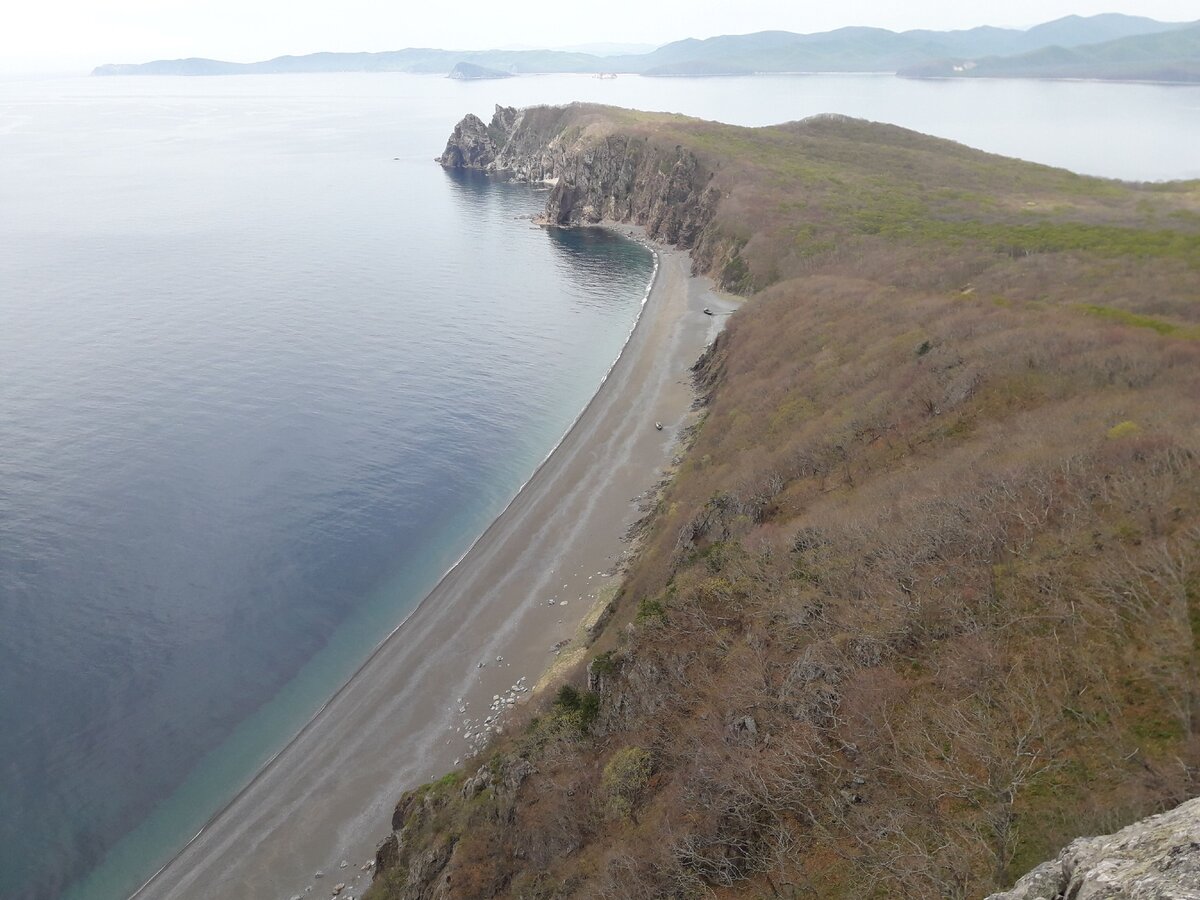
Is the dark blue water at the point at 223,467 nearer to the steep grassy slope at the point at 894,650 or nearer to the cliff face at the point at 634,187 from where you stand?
Answer: the steep grassy slope at the point at 894,650

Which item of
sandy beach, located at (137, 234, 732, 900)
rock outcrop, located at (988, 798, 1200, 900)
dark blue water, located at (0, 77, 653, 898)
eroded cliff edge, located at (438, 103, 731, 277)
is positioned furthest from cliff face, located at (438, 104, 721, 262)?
rock outcrop, located at (988, 798, 1200, 900)

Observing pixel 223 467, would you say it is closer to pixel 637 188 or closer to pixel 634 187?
pixel 637 188

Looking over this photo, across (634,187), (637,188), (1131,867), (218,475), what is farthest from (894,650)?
(634,187)

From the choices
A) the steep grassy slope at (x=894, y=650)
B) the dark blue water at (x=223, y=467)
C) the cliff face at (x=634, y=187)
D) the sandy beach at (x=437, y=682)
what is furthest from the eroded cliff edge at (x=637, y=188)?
the steep grassy slope at (x=894, y=650)

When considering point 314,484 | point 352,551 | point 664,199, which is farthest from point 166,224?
point 352,551

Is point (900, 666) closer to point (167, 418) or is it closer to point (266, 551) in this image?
point (266, 551)

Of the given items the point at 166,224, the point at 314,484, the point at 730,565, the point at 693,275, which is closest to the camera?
the point at 730,565

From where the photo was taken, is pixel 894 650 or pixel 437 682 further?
pixel 437 682
